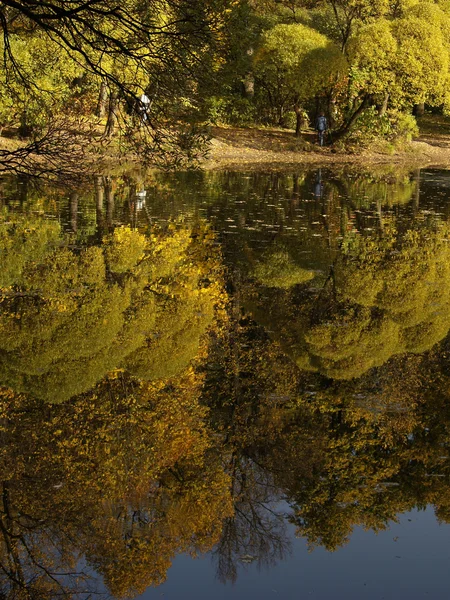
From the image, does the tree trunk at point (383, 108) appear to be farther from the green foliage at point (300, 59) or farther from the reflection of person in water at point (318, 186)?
the reflection of person in water at point (318, 186)

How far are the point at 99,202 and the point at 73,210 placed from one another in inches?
65.5

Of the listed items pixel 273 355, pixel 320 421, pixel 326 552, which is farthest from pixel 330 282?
pixel 326 552

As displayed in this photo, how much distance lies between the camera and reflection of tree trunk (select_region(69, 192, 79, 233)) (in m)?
16.1

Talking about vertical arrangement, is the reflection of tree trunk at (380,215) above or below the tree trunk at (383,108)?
below

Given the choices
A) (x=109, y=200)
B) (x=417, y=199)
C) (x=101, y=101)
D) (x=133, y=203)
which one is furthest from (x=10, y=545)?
(x=101, y=101)

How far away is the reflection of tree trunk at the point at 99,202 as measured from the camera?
631 inches

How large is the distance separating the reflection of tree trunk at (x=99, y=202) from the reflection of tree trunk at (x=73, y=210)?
426mm

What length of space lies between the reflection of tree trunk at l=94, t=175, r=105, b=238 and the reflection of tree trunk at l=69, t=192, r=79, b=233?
0.43m

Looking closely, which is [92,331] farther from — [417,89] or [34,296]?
[417,89]

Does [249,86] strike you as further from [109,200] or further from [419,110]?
[109,200]

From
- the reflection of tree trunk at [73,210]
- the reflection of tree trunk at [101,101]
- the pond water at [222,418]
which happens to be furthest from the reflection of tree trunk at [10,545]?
the reflection of tree trunk at [101,101]

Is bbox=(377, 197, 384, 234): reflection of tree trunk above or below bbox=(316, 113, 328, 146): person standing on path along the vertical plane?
below

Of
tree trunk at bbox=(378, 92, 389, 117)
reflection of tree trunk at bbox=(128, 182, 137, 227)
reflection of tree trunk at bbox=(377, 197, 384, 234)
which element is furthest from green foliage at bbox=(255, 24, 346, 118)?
reflection of tree trunk at bbox=(377, 197, 384, 234)

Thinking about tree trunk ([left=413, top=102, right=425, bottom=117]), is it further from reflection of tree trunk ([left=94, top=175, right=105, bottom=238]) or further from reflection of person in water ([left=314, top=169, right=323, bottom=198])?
reflection of tree trunk ([left=94, top=175, right=105, bottom=238])
